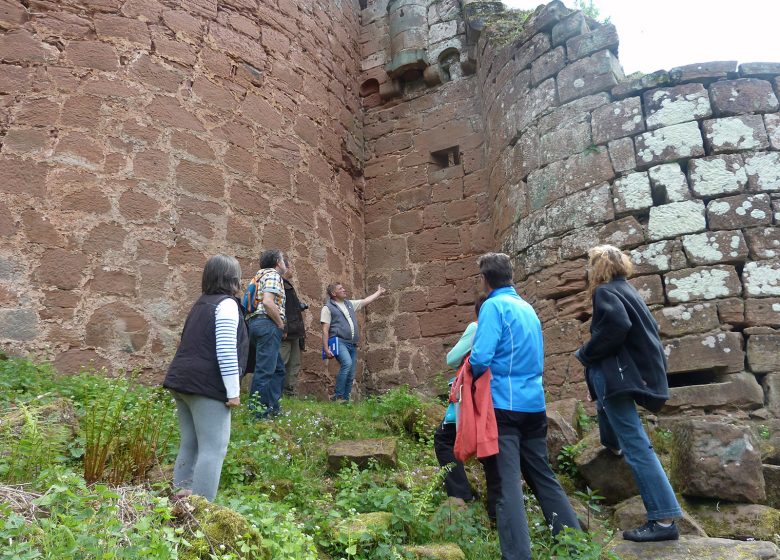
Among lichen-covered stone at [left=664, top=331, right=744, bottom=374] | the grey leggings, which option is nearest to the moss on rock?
the grey leggings

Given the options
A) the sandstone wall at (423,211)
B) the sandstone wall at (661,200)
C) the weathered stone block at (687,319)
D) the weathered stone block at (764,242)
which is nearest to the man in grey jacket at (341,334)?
the sandstone wall at (423,211)

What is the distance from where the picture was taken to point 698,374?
5.27 meters

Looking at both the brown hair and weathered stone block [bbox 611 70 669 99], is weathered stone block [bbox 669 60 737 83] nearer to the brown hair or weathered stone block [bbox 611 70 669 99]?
weathered stone block [bbox 611 70 669 99]

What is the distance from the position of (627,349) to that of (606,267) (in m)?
0.50

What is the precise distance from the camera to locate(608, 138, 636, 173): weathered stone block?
5918 millimetres

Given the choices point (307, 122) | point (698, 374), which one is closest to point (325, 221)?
point (307, 122)

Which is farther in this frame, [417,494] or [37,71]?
[37,71]

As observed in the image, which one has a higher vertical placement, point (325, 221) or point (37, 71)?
point (37, 71)

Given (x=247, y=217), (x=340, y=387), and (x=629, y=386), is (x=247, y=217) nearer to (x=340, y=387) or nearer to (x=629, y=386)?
(x=340, y=387)

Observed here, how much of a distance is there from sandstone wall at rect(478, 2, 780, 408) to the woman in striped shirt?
11.4 feet

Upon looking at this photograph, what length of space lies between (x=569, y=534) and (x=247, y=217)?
4925 mm

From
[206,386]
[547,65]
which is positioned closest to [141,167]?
[206,386]

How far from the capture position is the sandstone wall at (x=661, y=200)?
205 inches

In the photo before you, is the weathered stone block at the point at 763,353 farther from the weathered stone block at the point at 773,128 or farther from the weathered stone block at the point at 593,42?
the weathered stone block at the point at 593,42
